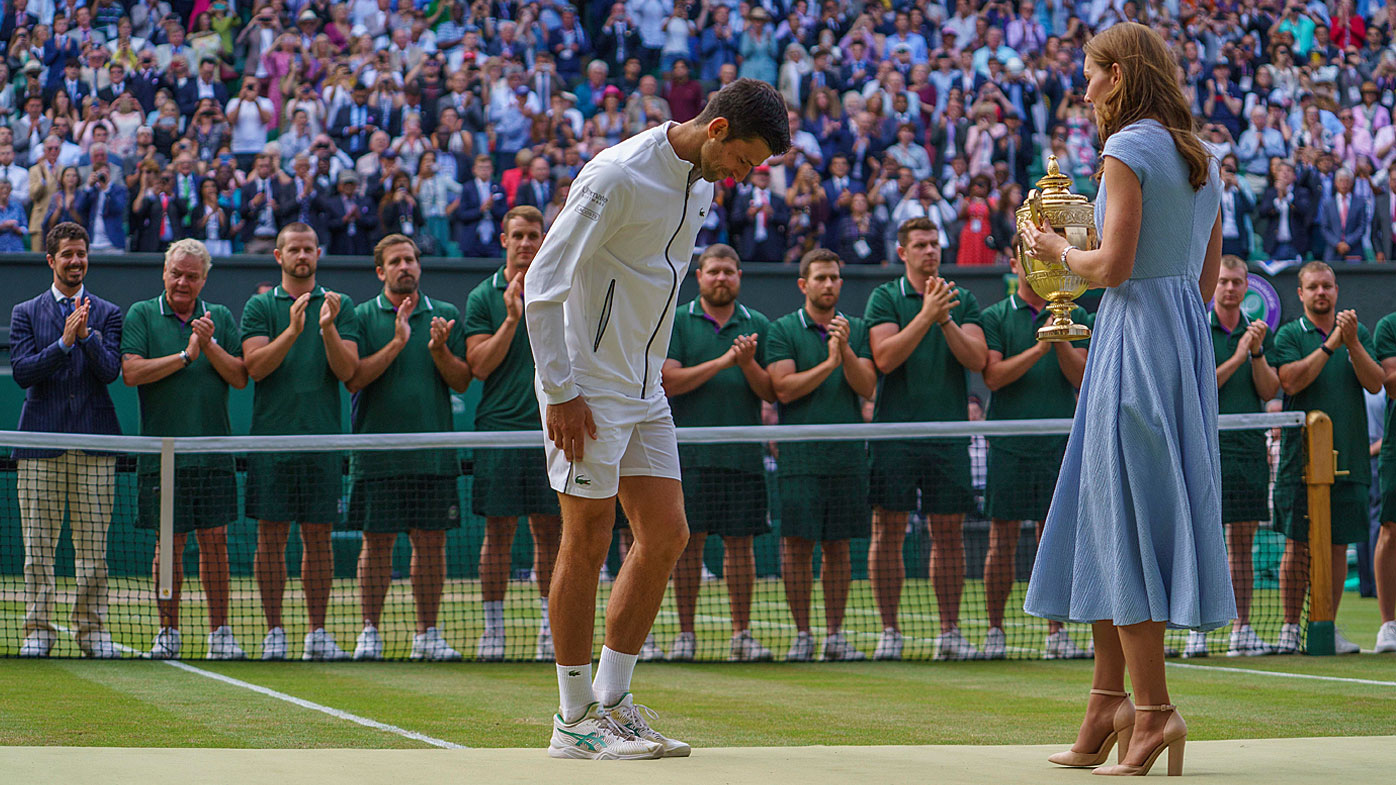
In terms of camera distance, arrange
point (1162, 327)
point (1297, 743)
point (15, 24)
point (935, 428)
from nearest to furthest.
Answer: point (1162, 327) < point (1297, 743) < point (935, 428) < point (15, 24)

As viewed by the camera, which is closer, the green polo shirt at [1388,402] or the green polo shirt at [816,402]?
the green polo shirt at [816,402]

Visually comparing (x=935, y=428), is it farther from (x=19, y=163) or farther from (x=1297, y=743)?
(x=19, y=163)

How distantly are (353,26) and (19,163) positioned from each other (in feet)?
16.3

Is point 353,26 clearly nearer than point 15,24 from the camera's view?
No

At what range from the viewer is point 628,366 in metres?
4.67

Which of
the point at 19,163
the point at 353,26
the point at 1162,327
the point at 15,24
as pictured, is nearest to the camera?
the point at 1162,327

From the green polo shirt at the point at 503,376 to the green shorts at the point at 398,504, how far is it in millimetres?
481

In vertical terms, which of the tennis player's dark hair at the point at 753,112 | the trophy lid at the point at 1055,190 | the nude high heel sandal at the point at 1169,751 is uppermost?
the tennis player's dark hair at the point at 753,112

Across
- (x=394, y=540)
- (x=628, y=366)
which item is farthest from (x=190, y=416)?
(x=628, y=366)

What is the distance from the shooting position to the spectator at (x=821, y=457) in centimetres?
884

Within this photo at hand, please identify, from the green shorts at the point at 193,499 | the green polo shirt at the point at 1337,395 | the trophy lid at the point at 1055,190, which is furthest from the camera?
the green polo shirt at the point at 1337,395

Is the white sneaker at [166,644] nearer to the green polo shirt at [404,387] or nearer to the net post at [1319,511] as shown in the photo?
the green polo shirt at [404,387]

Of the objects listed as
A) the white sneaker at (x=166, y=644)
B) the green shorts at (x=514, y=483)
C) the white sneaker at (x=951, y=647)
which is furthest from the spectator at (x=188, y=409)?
the white sneaker at (x=951, y=647)

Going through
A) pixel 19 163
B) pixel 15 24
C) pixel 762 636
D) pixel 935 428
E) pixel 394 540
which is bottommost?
pixel 762 636
